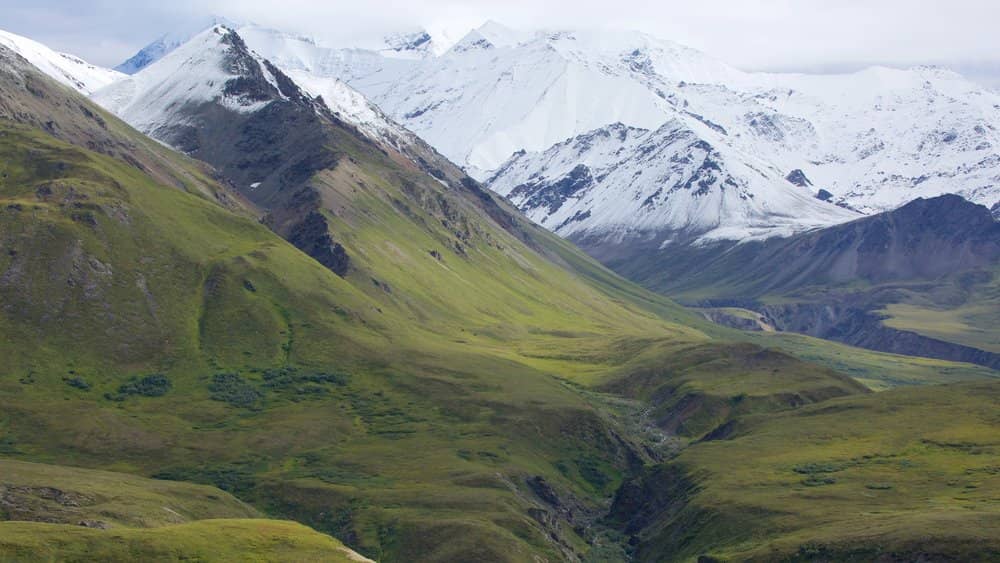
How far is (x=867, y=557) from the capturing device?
19912 cm

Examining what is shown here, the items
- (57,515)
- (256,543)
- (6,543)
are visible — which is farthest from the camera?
(57,515)

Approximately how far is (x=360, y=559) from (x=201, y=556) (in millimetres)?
25417

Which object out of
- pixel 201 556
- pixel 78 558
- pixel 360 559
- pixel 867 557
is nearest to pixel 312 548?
pixel 360 559

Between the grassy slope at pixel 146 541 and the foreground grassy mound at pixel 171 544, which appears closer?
the foreground grassy mound at pixel 171 544

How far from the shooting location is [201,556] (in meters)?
174

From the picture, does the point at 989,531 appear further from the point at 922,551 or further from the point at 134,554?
the point at 134,554

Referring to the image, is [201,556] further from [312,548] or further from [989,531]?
[989,531]

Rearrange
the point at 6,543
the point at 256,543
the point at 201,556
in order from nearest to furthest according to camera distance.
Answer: the point at 6,543 → the point at 201,556 → the point at 256,543

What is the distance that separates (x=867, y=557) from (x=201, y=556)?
320 ft

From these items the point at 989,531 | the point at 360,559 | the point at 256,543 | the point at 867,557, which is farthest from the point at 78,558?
the point at 989,531

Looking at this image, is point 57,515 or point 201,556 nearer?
point 201,556

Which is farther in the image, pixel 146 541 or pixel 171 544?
pixel 171 544

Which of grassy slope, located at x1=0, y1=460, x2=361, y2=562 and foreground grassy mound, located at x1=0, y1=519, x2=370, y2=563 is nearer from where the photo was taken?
foreground grassy mound, located at x1=0, y1=519, x2=370, y2=563

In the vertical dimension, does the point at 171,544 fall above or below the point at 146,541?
below
